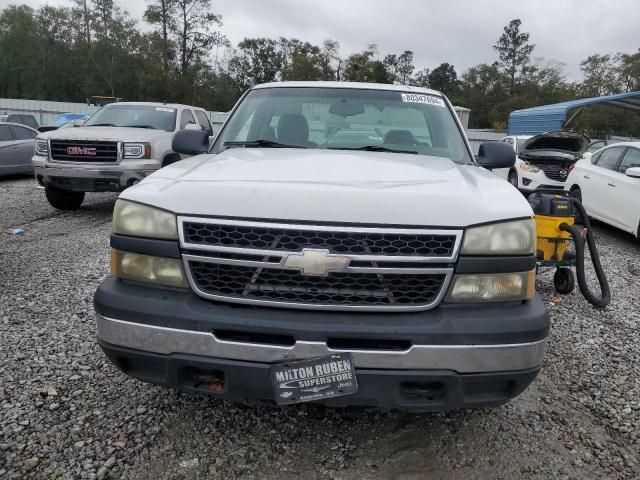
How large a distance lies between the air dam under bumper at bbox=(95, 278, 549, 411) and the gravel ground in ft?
1.51

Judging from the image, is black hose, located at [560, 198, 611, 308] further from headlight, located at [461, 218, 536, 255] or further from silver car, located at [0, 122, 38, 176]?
silver car, located at [0, 122, 38, 176]

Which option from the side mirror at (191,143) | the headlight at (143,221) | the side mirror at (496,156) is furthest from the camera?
the side mirror at (191,143)

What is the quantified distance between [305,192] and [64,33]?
67000 millimetres

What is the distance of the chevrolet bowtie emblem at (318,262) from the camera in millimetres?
1955

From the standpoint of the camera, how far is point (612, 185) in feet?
25.9

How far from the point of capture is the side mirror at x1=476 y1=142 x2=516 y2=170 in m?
3.49

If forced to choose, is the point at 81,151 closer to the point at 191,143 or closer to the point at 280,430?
the point at 191,143

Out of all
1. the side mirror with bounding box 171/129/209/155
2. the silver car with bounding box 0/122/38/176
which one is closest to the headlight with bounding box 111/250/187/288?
the side mirror with bounding box 171/129/209/155

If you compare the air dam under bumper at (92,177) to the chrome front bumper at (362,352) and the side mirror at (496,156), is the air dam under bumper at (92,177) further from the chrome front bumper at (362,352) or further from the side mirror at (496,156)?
the chrome front bumper at (362,352)

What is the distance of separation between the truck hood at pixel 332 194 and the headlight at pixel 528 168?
30.3 feet

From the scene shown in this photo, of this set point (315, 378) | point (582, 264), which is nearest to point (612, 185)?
point (582, 264)

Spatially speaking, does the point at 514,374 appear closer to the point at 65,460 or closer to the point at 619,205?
the point at 65,460

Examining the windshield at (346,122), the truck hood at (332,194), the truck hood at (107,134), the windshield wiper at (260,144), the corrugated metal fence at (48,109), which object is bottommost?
the corrugated metal fence at (48,109)

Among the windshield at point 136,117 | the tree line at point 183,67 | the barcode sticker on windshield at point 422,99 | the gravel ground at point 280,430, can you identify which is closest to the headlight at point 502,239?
the gravel ground at point 280,430
